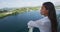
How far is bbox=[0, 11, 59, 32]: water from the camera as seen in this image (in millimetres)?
1438

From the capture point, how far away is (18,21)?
1478mm

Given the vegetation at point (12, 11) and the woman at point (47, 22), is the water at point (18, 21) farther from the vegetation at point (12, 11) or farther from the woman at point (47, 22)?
the woman at point (47, 22)

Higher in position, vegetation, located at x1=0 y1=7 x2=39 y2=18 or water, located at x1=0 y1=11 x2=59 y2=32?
vegetation, located at x1=0 y1=7 x2=39 y2=18

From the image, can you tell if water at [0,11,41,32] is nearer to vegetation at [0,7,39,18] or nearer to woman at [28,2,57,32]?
vegetation at [0,7,39,18]

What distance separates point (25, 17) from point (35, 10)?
123 mm

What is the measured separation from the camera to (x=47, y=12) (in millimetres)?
1295

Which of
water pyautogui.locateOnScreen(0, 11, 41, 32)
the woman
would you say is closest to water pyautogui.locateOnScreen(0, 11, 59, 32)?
water pyautogui.locateOnScreen(0, 11, 41, 32)

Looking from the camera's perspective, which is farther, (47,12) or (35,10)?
(35,10)

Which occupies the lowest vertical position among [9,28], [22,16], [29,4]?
[9,28]

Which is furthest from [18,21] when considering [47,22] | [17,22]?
[47,22]

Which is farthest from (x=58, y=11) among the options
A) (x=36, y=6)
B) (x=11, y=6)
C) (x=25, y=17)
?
(x=11, y=6)

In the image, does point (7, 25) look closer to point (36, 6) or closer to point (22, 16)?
point (22, 16)

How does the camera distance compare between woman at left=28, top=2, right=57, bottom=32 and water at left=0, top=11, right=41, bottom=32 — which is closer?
woman at left=28, top=2, right=57, bottom=32

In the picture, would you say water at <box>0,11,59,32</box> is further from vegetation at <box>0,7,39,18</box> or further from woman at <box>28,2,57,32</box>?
woman at <box>28,2,57,32</box>
